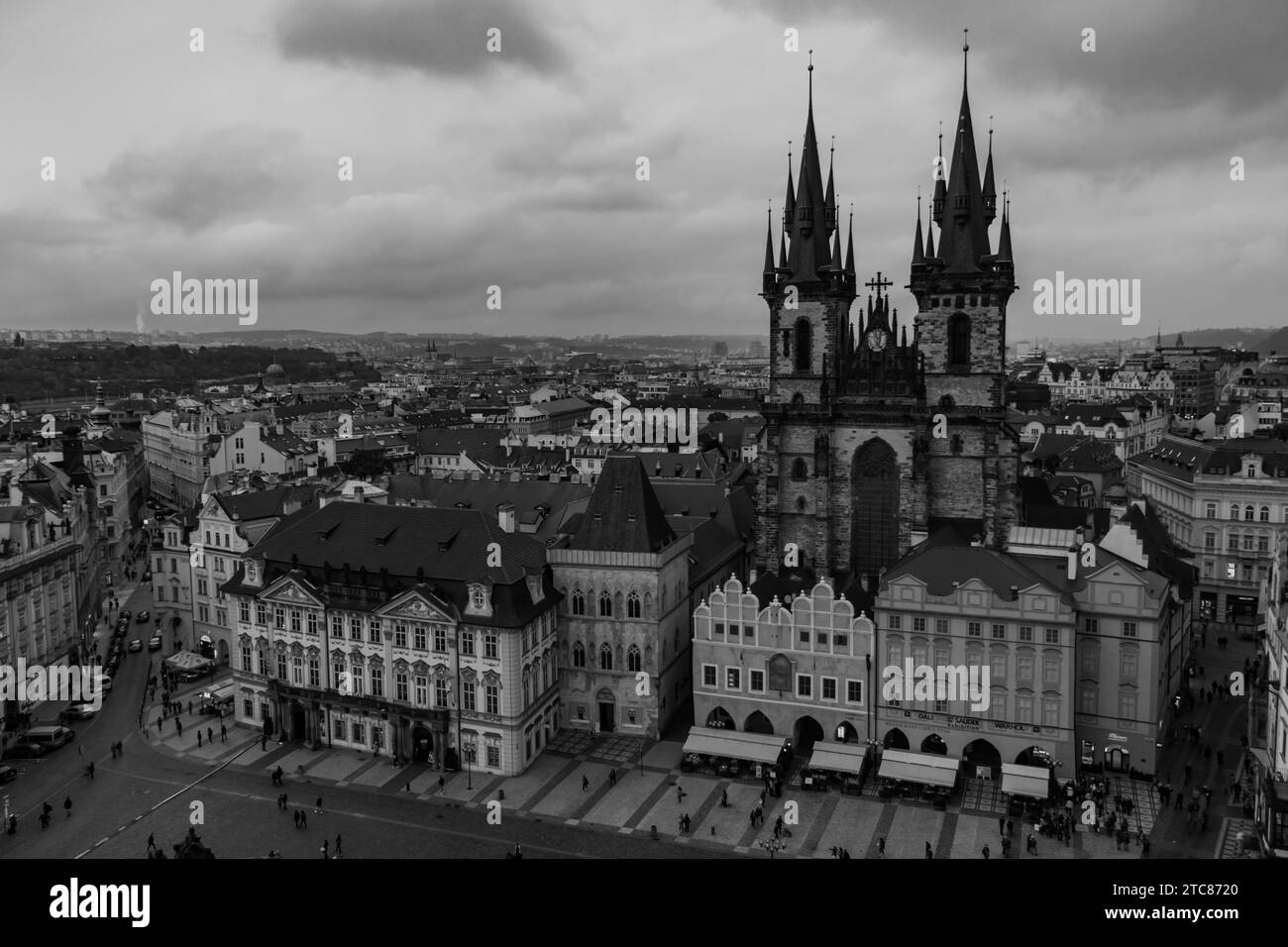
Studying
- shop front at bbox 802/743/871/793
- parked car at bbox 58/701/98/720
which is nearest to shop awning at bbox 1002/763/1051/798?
shop front at bbox 802/743/871/793

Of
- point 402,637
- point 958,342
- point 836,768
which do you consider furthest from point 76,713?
point 958,342

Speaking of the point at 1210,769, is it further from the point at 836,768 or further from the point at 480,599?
Answer: the point at 480,599

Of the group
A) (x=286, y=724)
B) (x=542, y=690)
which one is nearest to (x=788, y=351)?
(x=542, y=690)

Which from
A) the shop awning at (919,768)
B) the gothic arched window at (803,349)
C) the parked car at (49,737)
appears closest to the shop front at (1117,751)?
the shop awning at (919,768)

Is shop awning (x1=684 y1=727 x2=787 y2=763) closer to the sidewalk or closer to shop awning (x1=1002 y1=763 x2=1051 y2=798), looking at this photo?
shop awning (x1=1002 y1=763 x2=1051 y2=798)

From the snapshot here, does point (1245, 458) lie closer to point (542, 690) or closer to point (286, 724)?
point (542, 690)

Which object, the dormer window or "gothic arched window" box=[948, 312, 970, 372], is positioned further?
"gothic arched window" box=[948, 312, 970, 372]
